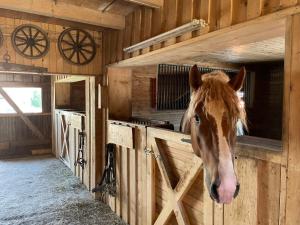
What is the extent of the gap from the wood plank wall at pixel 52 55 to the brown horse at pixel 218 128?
7.54 feet

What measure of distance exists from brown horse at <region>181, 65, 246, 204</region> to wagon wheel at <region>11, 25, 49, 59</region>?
2332mm

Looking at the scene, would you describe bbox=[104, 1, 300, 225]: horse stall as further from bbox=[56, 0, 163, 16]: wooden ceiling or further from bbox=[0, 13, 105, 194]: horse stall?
bbox=[0, 13, 105, 194]: horse stall

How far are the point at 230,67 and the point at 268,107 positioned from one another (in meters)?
1.46

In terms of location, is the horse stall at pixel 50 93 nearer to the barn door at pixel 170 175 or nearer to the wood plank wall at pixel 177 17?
the wood plank wall at pixel 177 17

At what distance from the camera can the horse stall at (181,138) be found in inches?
50.2

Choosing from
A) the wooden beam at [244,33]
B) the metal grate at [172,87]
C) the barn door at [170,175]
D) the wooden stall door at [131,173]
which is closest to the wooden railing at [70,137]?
the wooden stall door at [131,173]

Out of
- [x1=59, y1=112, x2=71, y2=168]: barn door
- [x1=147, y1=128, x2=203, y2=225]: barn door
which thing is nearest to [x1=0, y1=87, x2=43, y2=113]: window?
[x1=59, y1=112, x2=71, y2=168]: barn door

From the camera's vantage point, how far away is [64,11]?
2473 millimetres

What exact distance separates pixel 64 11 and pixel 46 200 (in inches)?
106

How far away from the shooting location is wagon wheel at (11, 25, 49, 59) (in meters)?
2.80

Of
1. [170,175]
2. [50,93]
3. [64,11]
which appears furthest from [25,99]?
[170,175]

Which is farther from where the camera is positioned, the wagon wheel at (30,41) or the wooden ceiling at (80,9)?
the wagon wheel at (30,41)

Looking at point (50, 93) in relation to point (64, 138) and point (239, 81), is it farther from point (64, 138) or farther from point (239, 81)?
point (239, 81)

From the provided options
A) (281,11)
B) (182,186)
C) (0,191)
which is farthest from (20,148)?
(281,11)
